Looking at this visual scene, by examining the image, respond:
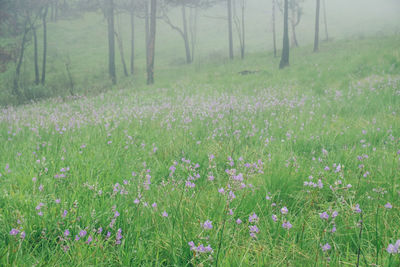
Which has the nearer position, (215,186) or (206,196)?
(206,196)

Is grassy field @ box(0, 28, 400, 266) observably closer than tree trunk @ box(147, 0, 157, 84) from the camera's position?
Yes

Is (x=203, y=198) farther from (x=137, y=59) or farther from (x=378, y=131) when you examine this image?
(x=137, y=59)

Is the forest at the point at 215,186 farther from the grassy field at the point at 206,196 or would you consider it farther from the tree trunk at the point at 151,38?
the tree trunk at the point at 151,38

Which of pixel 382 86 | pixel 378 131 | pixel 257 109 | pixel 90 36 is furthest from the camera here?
pixel 90 36

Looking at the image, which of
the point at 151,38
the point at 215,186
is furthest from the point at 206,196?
the point at 151,38

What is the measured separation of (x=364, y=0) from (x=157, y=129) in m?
93.6

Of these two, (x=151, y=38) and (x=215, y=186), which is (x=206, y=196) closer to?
(x=215, y=186)

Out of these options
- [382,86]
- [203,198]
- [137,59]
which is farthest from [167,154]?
[137,59]

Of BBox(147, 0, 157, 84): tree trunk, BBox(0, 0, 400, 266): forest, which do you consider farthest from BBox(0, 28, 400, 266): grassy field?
BBox(147, 0, 157, 84): tree trunk

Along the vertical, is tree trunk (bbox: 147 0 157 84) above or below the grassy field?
above

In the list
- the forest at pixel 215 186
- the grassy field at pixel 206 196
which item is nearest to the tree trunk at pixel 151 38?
the forest at pixel 215 186

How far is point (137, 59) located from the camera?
132 feet

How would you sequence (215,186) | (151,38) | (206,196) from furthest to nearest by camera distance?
(151,38) → (215,186) → (206,196)

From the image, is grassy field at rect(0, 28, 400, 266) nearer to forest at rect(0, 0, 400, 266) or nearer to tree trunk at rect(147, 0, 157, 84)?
forest at rect(0, 0, 400, 266)
